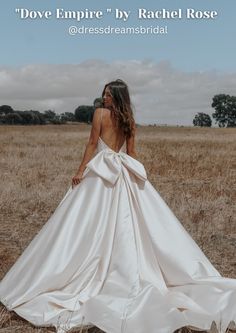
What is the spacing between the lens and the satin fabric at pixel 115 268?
5.29 m

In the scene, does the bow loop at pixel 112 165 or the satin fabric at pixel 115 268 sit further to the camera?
the bow loop at pixel 112 165

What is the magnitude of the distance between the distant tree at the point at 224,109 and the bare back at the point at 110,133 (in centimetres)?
12343

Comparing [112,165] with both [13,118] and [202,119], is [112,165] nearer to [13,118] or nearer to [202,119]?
[13,118]

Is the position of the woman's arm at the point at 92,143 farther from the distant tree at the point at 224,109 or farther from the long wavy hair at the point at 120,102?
the distant tree at the point at 224,109

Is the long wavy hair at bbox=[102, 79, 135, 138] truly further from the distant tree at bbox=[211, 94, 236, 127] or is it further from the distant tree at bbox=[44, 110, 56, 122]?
the distant tree at bbox=[211, 94, 236, 127]

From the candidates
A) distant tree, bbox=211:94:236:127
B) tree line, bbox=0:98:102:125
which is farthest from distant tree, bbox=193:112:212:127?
tree line, bbox=0:98:102:125

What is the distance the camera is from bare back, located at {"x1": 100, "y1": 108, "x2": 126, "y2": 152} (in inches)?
239

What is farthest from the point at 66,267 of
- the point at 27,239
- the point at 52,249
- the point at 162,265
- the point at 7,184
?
the point at 7,184

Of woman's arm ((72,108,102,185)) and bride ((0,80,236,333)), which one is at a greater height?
woman's arm ((72,108,102,185))

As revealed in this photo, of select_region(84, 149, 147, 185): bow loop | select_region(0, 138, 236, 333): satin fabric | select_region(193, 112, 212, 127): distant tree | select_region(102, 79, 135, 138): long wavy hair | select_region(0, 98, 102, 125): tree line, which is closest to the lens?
select_region(0, 138, 236, 333): satin fabric

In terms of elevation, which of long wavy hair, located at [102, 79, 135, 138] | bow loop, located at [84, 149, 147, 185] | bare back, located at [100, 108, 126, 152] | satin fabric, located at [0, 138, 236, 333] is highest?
long wavy hair, located at [102, 79, 135, 138]

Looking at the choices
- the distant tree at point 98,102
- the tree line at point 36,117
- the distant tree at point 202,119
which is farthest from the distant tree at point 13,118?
the distant tree at point 98,102

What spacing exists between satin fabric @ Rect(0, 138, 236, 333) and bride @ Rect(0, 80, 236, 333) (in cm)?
1

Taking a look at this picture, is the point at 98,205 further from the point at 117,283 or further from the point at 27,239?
the point at 27,239
